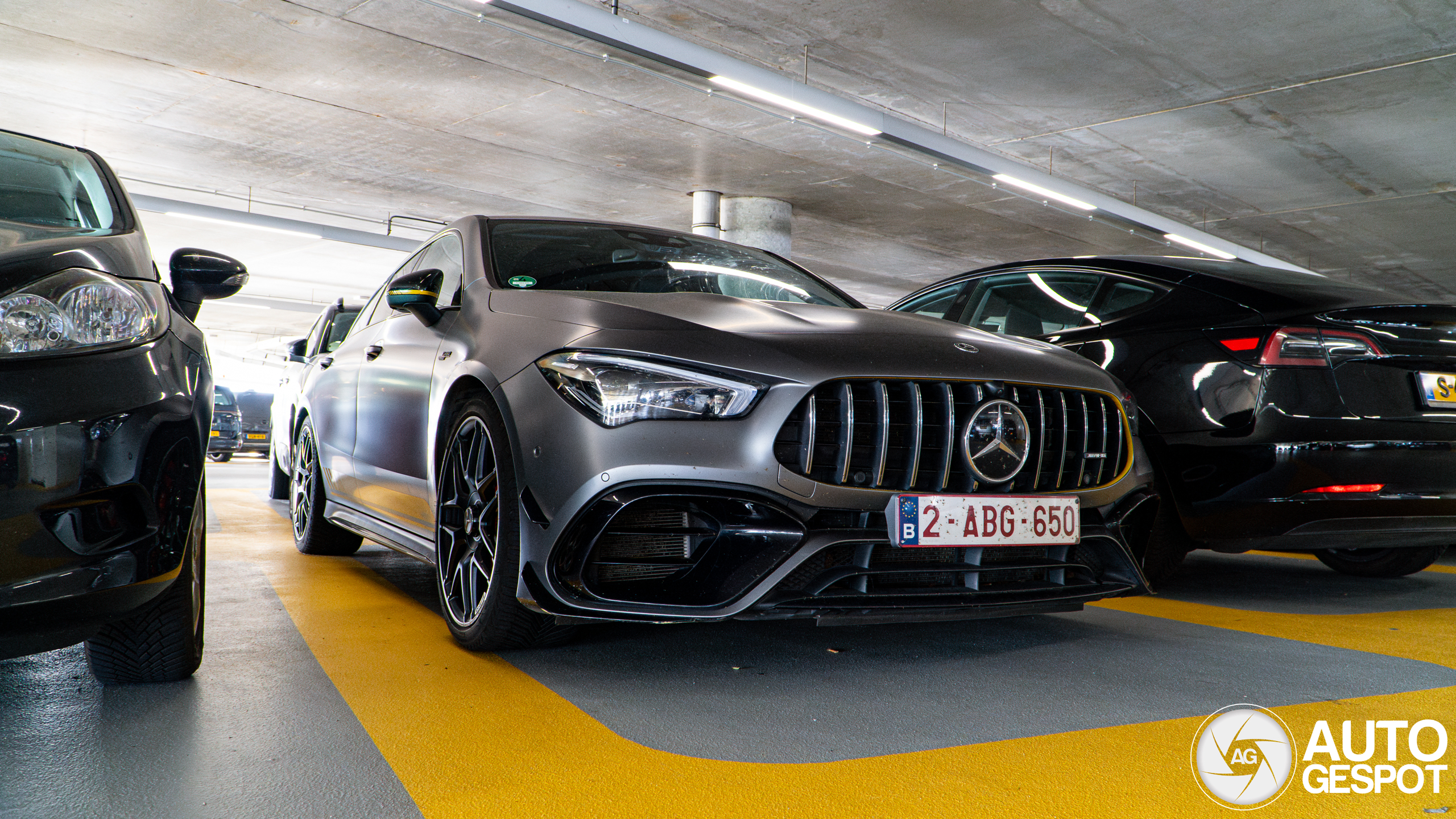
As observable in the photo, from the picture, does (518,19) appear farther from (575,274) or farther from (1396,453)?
(1396,453)

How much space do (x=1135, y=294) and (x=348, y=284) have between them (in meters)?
24.1

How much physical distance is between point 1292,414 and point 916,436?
1.63 metres

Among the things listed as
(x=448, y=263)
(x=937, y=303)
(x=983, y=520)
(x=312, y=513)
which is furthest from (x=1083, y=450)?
(x=312, y=513)

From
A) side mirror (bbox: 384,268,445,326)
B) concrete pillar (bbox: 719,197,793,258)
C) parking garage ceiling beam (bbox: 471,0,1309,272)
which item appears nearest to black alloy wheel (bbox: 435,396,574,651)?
side mirror (bbox: 384,268,445,326)

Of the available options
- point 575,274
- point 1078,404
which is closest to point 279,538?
point 575,274

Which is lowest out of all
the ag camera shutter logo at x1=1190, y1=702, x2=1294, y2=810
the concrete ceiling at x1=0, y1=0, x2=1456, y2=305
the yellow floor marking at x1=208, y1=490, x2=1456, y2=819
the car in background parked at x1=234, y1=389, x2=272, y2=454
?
the car in background parked at x1=234, y1=389, x2=272, y2=454

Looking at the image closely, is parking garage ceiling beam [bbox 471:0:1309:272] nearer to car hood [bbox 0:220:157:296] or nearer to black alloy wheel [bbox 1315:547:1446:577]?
car hood [bbox 0:220:157:296]

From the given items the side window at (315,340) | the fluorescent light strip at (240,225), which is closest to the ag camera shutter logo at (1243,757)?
the side window at (315,340)

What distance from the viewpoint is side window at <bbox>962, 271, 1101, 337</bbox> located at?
13.6ft

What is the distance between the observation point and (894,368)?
7.91 ft

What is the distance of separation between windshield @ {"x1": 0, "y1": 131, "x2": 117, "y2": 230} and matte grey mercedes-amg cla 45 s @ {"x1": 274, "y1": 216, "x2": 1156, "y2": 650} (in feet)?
3.22

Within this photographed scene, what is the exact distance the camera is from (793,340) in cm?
240

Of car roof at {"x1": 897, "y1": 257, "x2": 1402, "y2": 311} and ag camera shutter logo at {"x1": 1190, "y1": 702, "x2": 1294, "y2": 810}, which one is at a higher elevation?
car roof at {"x1": 897, "y1": 257, "x2": 1402, "y2": 311}

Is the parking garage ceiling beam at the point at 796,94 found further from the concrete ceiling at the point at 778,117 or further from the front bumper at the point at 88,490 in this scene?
the front bumper at the point at 88,490
